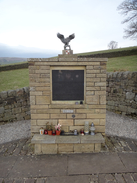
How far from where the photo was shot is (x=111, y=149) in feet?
14.4

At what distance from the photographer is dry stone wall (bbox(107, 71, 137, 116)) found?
748 cm

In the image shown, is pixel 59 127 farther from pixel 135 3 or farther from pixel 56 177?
pixel 135 3

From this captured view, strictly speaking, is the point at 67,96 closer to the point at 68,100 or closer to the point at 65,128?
the point at 68,100

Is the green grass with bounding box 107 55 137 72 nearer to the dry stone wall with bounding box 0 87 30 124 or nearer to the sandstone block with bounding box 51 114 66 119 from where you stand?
the dry stone wall with bounding box 0 87 30 124

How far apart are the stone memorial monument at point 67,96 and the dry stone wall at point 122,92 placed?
3.91m

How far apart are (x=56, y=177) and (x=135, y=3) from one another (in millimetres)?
20639

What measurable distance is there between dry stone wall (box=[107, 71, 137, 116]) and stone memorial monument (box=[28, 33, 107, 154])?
3912mm

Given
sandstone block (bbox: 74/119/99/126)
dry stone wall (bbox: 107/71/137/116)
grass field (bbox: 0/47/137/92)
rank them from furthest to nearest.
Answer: grass field (bbox: 0/47/137/92)
dry stone wall (bbox: 107/71/137/116)
sandstone block (bbox: 74/119/99/126)

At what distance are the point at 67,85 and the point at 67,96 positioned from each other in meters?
0.39

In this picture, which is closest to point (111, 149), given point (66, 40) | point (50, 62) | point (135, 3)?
point (50, 62)

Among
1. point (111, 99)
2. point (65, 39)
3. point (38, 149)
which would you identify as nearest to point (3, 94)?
point (38, 149)

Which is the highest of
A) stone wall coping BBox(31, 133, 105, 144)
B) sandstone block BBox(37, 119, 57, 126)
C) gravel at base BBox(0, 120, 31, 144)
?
sandstone block BBox(37, 119, 57, 126)

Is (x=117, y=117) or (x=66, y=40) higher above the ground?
(x=66, y=40)

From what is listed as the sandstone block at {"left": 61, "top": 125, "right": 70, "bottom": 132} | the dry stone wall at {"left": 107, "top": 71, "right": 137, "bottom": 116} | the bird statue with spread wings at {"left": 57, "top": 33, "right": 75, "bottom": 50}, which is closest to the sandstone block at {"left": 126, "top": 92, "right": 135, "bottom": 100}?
the dry stone wall at {"left": 107, "top": 71, "right": 137, "bottom": 116}
